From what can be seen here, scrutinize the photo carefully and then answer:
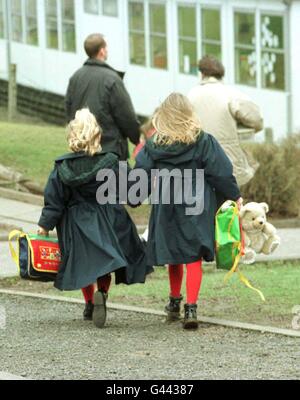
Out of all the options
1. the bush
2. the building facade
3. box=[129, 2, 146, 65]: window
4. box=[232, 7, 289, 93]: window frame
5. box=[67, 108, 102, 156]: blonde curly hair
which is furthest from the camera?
box=[129, 2, 146, 65]: window

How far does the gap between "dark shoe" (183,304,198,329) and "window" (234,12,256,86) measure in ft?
54.3

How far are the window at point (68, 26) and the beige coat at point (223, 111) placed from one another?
62.8 feet

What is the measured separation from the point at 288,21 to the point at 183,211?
15410 millimetres

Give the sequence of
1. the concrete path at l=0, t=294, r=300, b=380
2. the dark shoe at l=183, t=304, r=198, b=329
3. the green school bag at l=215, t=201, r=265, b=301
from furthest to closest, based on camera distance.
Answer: the green school bag at l=215, t=201, r=265, b=301
the dark shoe at l=183, t=304, r=198, b=329
the concrete path at l=0, t=294, r=300, b=380

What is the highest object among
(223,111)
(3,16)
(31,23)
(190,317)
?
(3,16)

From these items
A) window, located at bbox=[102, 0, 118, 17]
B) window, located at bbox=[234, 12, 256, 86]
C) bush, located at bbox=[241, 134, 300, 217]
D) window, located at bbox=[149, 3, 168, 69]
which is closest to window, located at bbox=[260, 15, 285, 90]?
window, located at bbox=[234, 12, 256, 86]

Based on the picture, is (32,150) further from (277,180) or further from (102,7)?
(102,7)

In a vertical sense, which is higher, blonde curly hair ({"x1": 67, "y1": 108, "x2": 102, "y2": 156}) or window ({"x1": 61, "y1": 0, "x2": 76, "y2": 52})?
window ({"x1": 61, "y1": 0, "x2": 76, "y2": 52})

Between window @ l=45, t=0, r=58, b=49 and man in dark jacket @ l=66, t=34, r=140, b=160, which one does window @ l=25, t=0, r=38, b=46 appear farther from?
man in dark jacket @ l=66, t=34, r=140, b=160

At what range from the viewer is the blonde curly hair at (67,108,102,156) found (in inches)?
358

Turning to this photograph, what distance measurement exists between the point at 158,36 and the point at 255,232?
19050 mm

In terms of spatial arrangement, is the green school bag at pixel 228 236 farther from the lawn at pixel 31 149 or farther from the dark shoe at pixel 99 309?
the lawn at pixel 31 149

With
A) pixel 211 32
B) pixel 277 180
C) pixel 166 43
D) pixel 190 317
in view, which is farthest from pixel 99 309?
pixel 166 43

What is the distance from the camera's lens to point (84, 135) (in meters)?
9.10
